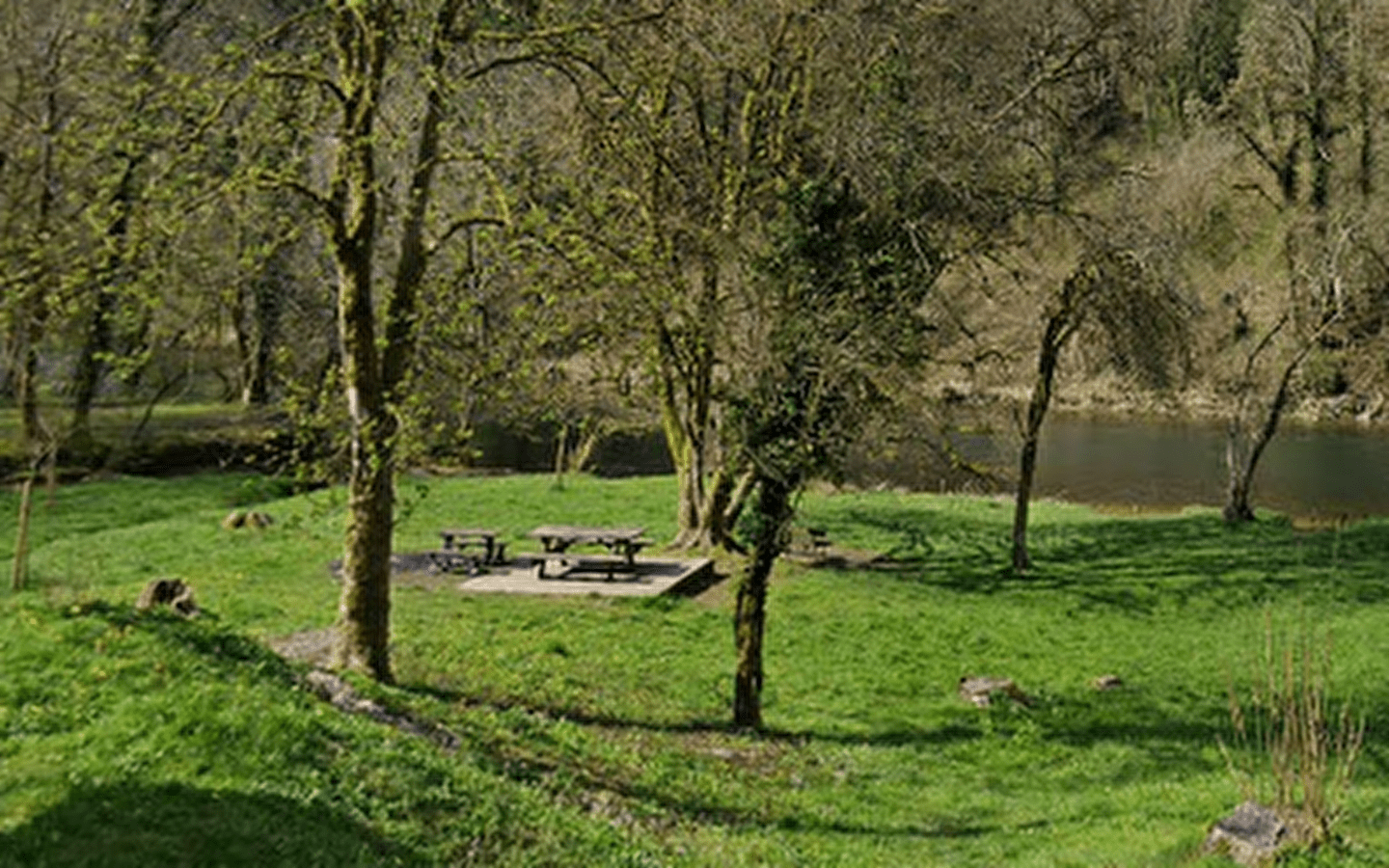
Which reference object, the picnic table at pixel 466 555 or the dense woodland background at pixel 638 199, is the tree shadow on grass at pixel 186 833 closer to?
the dense woodland background at pixel 638 199

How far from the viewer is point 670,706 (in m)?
15.8

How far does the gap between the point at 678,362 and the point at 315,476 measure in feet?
18.1

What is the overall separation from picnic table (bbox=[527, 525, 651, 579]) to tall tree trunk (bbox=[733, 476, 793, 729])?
6.86 m

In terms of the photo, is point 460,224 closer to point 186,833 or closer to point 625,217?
point 625,217

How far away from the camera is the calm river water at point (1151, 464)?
38.7m

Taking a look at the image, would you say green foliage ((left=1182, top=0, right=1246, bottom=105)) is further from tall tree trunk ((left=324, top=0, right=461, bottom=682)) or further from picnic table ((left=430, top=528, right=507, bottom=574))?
tall tree trunk ((left=324, top=0, right=461, bottom=682))

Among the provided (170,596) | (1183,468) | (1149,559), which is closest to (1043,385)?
(1149,559)

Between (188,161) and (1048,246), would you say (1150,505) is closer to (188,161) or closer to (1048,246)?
(1048,246)

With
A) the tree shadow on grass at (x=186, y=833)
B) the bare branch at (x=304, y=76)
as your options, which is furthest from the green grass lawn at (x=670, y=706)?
the bare branch at (x=304, y=76)

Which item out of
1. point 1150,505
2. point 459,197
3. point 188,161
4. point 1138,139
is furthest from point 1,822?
point 1138,139

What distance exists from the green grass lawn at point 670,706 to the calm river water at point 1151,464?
9364 mm

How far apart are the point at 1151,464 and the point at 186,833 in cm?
4483

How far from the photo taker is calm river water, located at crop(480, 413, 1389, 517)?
38.7m

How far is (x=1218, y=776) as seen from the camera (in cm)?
1371
